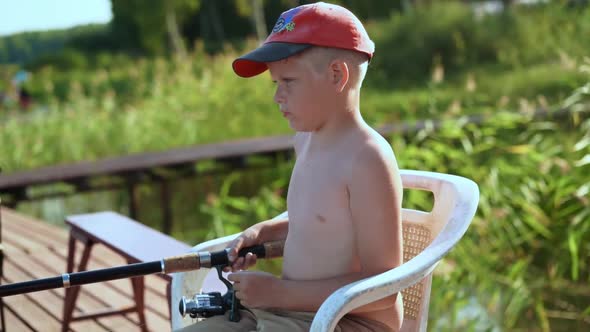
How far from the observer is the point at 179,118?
313 inches

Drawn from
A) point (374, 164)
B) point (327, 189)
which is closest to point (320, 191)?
point (327, 189)

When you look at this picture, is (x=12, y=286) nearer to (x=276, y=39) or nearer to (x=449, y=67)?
(x=276, y=39)

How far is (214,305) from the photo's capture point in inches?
71.2

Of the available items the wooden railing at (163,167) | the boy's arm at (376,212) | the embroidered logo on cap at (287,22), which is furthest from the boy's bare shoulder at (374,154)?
the wooden railing at (163,167)

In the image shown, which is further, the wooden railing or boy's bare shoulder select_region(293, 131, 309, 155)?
the wooden railing

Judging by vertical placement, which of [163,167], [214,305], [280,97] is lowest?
[163,167]

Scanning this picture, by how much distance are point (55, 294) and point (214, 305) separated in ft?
6.66

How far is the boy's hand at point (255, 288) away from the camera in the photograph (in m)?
1.71

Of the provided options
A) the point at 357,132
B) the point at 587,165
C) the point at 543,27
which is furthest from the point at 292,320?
the point at 543,27

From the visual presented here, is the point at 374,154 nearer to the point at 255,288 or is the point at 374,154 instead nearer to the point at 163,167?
the point at 255,288

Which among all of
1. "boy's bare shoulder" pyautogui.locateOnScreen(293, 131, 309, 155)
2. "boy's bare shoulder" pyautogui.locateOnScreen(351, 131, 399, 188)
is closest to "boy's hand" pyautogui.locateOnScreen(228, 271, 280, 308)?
"boy's bare shoulder" pyautogui.locateOnScreen(351, 131, 399, 188)

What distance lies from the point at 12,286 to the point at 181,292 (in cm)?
57

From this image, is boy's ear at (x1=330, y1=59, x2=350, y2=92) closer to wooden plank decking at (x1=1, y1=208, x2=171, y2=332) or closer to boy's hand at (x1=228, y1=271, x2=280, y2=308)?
boy's hand at (x1=228, y1=271, x2=280, y2=308)

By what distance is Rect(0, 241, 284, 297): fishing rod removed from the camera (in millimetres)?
1528
